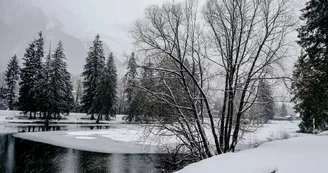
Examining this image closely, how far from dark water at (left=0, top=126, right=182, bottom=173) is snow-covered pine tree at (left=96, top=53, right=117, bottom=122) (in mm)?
24893

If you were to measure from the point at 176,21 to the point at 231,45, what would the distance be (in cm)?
258

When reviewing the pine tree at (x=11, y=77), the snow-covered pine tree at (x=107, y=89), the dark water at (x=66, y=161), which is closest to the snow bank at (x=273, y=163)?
the dark water at (x=66, y=161)

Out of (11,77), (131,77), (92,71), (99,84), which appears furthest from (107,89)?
(131,77)

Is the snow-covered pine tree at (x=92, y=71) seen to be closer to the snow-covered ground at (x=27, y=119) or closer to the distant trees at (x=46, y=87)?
the snow-covered ground at (x=27, y=119)

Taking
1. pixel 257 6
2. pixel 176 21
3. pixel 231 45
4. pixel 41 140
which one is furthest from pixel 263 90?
pixel 41 140

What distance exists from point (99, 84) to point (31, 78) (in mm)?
12177

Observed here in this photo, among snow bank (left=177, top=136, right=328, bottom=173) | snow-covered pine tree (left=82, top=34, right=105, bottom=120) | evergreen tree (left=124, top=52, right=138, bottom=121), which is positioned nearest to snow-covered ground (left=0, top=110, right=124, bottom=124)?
snow-covered pine tree (left=82, top=34, right=105, bottom=120)

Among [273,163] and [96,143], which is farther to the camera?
[96,143]

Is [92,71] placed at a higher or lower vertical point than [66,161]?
higher

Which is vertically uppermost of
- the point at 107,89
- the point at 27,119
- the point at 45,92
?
the point at 107,89

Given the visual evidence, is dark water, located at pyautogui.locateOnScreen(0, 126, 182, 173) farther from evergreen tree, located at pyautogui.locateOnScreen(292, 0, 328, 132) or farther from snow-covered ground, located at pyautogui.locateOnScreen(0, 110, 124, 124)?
snow-covered ground, located at pyautogui.locateOnScreen(0, 110, 124, 124)

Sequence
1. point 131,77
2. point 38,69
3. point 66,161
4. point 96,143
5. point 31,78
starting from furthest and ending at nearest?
1. point 38,69
2. point 31,78
3. point 96,143
4. point 66,161
5. point 131,77

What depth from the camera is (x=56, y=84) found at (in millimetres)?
44250

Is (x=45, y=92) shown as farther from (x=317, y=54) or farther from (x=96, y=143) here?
(x=317, y=54)
